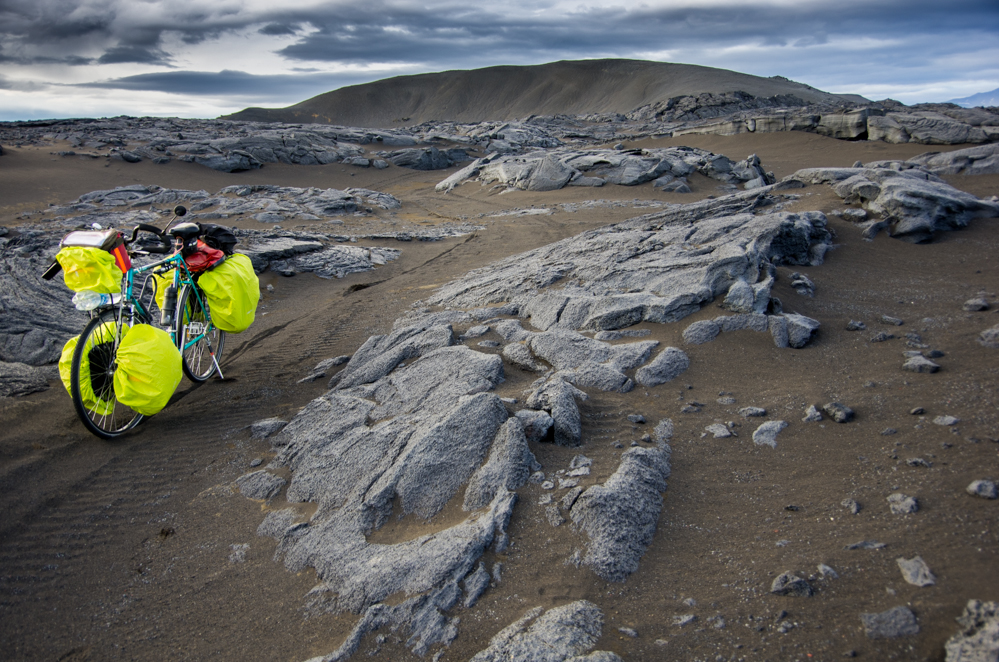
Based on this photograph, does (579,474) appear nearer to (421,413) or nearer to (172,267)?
(421,413)

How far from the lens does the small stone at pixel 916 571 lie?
1836 mm

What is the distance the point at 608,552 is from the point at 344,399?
2.35 metres

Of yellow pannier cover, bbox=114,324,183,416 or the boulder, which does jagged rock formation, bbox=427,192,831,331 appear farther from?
yellow pannier cover, bbox=114,324,183,416

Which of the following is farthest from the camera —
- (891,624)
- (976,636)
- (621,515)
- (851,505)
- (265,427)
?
(265,427)

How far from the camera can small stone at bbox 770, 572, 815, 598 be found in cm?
193

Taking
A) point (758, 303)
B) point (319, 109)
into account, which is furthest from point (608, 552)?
point (319, 109)

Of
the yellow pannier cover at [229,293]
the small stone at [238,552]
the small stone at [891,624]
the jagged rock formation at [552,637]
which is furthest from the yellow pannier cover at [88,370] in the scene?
the small stone at [891,624]

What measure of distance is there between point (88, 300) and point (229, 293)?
944 millimetres

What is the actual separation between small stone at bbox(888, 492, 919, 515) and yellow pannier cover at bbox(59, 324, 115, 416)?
467 centimetres

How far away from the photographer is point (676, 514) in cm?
252

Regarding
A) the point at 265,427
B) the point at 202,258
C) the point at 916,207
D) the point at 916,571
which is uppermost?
→ the point at 916,207

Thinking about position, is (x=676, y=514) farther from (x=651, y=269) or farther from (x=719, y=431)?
(x=651, y=269)

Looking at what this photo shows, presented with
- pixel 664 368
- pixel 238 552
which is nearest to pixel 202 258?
pixel 238 552

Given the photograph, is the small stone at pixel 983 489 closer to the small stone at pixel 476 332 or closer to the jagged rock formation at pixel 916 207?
the small stone at pixel 476 332
